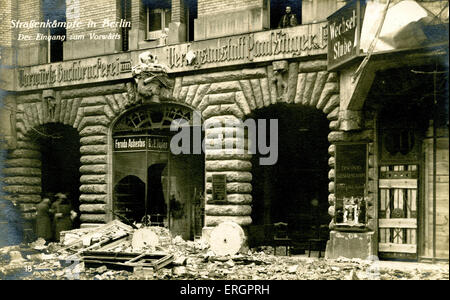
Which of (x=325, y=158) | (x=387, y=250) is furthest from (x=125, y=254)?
(x=325, y=158)

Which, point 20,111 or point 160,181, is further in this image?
point 20,111

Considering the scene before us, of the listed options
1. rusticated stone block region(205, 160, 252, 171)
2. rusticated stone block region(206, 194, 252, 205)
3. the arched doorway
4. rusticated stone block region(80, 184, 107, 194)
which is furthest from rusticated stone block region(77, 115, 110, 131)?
rusticated stone block region(206, 194, 252, 205)

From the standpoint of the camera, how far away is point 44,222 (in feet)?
66.6

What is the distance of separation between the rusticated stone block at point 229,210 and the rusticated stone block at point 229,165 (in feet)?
3.41

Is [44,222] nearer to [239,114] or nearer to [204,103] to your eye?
[204,103]

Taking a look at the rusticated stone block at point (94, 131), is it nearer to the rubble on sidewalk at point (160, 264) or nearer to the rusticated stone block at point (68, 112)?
the rusticated stone block at point (68, 112)

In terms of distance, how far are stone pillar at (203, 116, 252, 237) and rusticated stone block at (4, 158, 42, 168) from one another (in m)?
7.43

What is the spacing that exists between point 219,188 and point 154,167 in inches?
113

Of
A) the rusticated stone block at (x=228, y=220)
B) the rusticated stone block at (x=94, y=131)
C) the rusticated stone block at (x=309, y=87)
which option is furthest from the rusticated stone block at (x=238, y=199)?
the rusticated stone block at (x=94, y=131)

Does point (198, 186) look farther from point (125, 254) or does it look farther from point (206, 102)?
point (125, 254)

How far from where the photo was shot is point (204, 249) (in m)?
16.2

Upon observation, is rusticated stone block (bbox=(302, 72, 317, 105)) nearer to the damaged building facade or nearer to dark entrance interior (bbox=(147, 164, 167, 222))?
the damaged building facade
